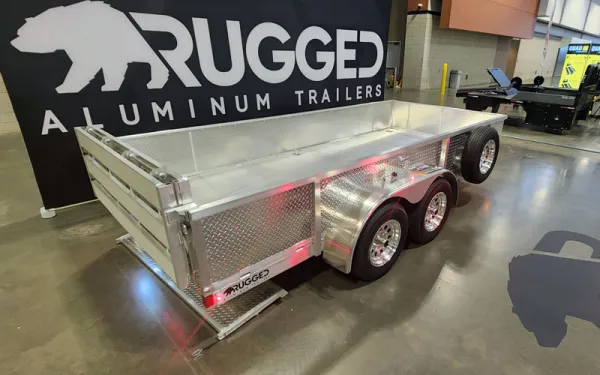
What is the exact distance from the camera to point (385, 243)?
243 cm

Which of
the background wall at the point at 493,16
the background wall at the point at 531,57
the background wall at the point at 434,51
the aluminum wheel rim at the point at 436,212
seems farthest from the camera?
the background wall at the point at 531,57

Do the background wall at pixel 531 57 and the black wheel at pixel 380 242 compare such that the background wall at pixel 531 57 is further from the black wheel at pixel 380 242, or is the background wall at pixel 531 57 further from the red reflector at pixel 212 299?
the red reflector at pixel 212 299

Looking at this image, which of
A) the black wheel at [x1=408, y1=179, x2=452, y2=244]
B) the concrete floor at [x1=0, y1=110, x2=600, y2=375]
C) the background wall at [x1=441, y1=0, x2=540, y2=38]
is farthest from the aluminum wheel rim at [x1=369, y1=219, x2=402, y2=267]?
the background wall at [x1=441, y1=0, x2=540, y2=38]

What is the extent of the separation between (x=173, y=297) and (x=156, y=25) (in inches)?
104

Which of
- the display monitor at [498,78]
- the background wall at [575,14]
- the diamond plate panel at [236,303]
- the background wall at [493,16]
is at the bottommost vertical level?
the diamond plate panel at [236,303]

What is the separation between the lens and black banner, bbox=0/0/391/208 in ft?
9.46

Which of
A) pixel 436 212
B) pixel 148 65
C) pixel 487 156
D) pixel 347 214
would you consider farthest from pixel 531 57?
pixel 347 214

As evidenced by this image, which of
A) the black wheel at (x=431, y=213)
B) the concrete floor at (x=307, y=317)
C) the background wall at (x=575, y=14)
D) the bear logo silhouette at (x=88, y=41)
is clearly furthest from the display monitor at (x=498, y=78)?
the background wall at (x=575, y=14)

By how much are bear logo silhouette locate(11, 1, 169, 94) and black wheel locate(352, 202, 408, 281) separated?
2750mm

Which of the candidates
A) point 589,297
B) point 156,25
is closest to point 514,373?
point 589,297

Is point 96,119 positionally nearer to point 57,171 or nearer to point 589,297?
point 57,171

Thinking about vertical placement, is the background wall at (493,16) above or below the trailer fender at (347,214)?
above

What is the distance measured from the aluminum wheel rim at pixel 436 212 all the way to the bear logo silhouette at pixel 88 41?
3003mm

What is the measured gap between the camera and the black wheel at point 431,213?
8.43 ft
